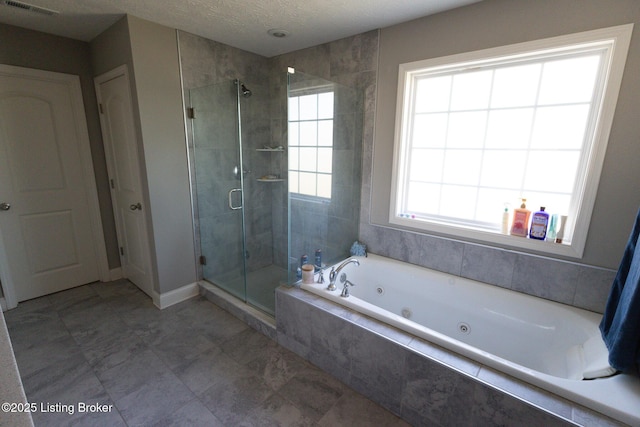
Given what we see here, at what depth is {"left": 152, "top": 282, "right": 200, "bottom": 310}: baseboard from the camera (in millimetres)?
2653

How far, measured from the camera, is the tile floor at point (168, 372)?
5.32ft

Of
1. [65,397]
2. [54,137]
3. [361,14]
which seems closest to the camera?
[65,397]

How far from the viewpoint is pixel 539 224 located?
6.29 ft

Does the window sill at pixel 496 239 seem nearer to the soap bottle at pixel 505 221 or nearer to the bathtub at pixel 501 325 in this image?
the soap bottle at pixel 505 221

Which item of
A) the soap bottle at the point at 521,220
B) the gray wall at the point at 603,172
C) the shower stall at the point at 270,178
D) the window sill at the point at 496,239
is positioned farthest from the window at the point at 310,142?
the soap bottle at the point at 521,220

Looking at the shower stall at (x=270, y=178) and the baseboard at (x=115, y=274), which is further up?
the shower stall at (x=270, y=178)

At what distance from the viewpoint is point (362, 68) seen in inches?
98.6

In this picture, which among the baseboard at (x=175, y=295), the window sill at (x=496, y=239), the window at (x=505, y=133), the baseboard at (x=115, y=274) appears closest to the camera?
the window at (x=505, y=133)

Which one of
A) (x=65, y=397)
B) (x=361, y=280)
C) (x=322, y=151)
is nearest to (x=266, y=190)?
(x=322, y=151)

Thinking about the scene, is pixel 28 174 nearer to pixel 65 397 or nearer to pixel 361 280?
pixel 65 397

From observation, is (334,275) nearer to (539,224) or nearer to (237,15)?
(539,224)

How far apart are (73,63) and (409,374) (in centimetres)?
377

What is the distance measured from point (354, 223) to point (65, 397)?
236cm

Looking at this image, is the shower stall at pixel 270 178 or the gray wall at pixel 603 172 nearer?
the gray wall at pixel 603 172
